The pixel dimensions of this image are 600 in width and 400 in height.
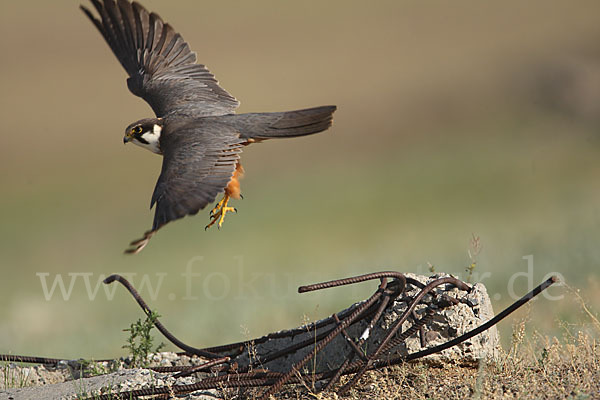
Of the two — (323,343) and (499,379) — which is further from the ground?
(323,343)

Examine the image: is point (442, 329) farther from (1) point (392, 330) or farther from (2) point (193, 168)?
(2) point (193, 168)

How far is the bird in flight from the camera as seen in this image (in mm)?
4574

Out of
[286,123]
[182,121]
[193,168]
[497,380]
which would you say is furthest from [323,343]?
[182,121]

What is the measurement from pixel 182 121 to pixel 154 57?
1163 mm

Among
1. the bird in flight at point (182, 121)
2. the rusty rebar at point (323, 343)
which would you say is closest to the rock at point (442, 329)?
the rusty rebar at point (323, 343)

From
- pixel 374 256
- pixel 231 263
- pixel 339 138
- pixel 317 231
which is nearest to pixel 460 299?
pixel 374 256

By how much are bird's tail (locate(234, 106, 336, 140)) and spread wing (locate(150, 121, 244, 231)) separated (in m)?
0.10

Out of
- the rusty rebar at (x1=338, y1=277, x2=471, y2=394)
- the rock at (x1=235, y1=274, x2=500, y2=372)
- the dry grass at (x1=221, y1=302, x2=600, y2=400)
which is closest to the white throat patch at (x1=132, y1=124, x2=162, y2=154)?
the rock at (x1=235, y1=274, x2=500, y2=372)

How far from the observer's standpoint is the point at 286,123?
16.6ft

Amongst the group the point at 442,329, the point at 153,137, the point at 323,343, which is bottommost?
the point at 442,329

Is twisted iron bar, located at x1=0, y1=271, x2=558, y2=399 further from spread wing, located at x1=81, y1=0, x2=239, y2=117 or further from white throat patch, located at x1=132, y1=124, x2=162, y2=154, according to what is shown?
spread wing, located at x1=81, y1=0, x2=239, y2=117

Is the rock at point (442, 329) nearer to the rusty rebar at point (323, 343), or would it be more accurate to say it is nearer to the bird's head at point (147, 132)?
the rusty rebar at point (323, 343)

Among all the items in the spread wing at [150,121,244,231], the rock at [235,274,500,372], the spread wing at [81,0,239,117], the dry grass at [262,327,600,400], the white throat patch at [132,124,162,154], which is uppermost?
the spread wing at [81,0,239,117]

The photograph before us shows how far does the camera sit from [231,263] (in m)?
12.7
